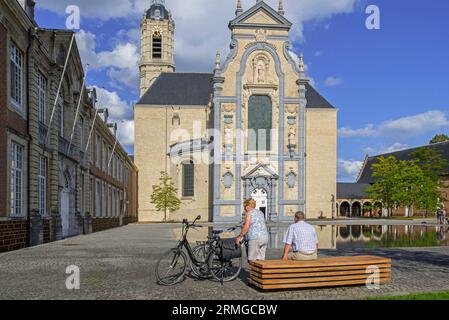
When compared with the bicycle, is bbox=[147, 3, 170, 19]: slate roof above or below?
above

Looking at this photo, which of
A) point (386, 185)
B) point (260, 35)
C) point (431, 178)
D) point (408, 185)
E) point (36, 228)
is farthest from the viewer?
point (431, 178)

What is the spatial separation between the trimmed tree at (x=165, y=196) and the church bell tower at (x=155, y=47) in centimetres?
3062

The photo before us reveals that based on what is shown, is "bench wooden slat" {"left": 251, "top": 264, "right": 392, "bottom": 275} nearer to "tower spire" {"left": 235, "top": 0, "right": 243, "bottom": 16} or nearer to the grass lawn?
the grass lawn

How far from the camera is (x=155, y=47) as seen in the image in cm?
8669

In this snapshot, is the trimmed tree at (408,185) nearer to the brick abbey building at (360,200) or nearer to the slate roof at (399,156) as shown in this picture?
the brick abbey building at (360,200)

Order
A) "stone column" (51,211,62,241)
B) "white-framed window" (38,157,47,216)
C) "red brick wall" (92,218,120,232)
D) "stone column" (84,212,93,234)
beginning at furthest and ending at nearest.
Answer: "red brick wall" (92,218,120,232), "stone column" (84,212,93,234), "stone column" (51,211,62,241), "white-framed window" (38,157,47,216)

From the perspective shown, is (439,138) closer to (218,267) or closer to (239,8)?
(239,8)

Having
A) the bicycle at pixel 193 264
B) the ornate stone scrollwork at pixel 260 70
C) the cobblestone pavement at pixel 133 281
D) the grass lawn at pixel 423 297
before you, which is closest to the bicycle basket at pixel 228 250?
the bicycle at pixel 193 264

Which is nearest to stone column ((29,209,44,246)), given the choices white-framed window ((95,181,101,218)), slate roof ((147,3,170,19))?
white-framed window ((95,181,101,218))

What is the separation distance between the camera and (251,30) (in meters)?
52.8

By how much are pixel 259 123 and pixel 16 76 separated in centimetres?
3594

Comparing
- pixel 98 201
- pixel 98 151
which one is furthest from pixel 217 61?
pixel 98 201

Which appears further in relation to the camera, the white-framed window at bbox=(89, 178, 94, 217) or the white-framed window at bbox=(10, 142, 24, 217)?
the white-framed window at bbox=(89, 178, 94, 217)

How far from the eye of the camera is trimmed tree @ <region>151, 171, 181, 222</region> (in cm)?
5653
